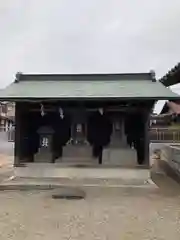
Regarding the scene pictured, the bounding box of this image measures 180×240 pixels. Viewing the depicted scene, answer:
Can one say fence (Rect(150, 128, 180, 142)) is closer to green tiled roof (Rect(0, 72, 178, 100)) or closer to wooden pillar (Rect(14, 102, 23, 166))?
green tiled roof (Rect(0, 72, 178, 100))

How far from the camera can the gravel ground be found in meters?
5.64

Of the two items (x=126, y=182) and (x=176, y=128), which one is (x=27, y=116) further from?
(x=176, y=128)

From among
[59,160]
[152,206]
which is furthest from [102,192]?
[59,160]

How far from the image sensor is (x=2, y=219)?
6695 mm

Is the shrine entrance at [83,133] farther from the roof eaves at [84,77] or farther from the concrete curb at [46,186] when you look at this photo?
the roof eaves at [84,77]

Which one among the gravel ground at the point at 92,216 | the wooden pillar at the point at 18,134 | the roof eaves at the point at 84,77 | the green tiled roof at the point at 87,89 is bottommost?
the gravel ground at the point at 92,216

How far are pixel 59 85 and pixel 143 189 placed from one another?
17.3 ft

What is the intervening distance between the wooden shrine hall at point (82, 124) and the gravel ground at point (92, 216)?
267 cm

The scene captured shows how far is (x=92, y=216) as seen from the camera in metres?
6.92

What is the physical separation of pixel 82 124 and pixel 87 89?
1.24 m

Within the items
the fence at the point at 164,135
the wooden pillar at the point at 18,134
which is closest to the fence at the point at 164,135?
the fence at the point at 164,135

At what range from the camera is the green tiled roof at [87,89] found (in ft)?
37.6

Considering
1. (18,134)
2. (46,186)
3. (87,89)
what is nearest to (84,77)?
(87,89)

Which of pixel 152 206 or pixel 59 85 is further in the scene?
A: pixel 59 85
